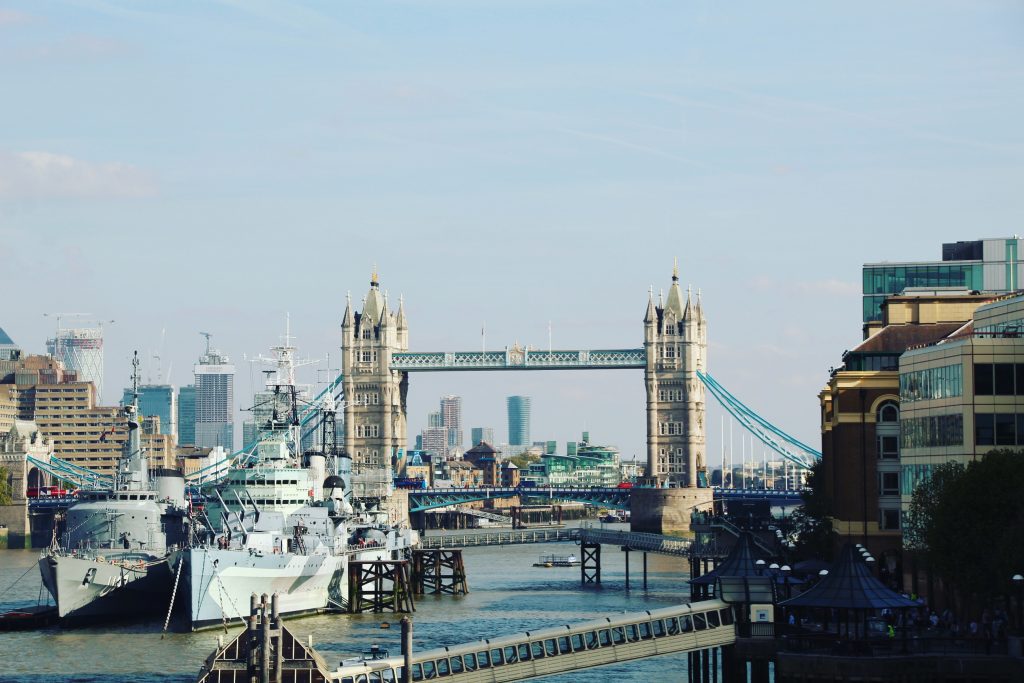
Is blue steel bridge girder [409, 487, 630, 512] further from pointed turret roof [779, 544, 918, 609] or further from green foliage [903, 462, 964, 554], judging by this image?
pointed turret roof [779, 544, 918, 609]

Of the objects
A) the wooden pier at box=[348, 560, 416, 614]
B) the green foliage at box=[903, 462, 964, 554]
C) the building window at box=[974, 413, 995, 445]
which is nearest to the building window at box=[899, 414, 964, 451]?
the building window at box=[974, 413, 995, 445]

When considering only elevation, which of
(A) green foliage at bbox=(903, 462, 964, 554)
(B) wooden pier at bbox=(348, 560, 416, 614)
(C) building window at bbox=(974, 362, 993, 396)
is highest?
(C) building window at bbox=(974, 362, 993, 396)

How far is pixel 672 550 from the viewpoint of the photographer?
121m

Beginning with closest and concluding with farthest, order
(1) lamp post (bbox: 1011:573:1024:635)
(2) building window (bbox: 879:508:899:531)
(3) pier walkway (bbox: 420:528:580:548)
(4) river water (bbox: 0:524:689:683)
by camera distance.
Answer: (1) lamp post (bbox: 1011:573:1024:635) → (4) river water (bbox: 0:524:689:683) → (2) building window (bbox: 879:508:899:531) → (3) pier walkway (bbox: 420:528:580:548)

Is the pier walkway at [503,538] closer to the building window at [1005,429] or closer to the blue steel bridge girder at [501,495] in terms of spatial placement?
the blue steel bridge girder at [501,495]

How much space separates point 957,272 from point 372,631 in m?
50.0

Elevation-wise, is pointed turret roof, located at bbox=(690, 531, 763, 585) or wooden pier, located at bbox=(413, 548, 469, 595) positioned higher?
pointed turret roof, located at bbox=(690, 531, 763, 585)

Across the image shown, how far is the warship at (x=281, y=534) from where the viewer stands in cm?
7825

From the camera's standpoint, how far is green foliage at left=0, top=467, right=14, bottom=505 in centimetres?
18400

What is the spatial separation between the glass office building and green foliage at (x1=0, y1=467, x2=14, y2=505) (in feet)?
321

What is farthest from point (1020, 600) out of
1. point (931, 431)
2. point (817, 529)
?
point (817, 529)

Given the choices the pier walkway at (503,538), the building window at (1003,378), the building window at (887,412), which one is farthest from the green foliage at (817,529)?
the pier walkway at (503,538)

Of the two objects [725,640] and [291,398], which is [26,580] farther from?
[725,640]

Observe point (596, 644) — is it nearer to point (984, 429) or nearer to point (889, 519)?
point (984, 429)
